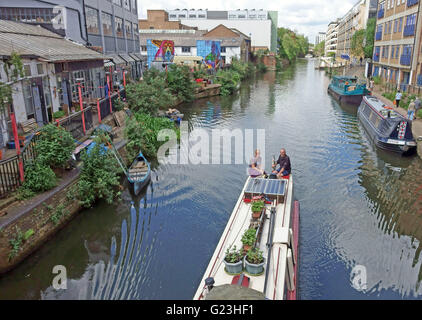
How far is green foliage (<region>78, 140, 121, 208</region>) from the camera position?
13.1 m

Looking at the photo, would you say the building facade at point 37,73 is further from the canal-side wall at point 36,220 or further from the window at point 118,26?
the window at point 118,26

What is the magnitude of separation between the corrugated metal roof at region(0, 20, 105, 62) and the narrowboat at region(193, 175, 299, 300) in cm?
1110

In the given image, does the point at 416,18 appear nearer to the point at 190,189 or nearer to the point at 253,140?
the point at 253,140

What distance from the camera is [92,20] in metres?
27.6

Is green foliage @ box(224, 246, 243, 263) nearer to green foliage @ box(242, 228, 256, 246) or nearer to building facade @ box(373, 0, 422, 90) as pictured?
green foliage @ box(242, 228, 256, 246)

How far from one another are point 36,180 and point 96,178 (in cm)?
229

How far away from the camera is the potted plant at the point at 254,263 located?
736 centimetres

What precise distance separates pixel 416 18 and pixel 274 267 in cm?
3491

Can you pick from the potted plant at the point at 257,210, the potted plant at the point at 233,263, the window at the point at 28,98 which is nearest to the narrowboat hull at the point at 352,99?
the window at the point at 28,98

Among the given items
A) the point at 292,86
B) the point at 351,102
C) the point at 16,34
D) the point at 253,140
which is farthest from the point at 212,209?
the point at 292,86

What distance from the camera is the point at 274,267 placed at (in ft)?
25.4

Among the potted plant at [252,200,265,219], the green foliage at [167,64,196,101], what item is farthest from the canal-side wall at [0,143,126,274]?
the green foliage at [167,64,196,101]

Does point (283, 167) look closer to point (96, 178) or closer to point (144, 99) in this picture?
point (96, 178)

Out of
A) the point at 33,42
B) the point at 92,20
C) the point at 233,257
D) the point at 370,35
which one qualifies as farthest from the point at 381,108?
the point at 370,35
